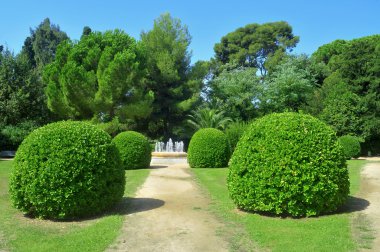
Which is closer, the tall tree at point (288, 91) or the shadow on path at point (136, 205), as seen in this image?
the shadow on path at point (136, 205)

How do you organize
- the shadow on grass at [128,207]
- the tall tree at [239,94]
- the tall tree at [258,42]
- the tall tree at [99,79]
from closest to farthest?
the shadow on grass at [128,207] → the tall tree at [99,79] → the tall tree at [239,94] → the tall tree at [258,42]

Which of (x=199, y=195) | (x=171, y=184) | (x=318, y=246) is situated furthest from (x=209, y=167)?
(x=318, y=246)

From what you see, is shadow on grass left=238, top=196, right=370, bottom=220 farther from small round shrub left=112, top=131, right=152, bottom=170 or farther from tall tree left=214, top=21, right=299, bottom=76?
tall tree left=214, top=21, right=299, bottom=76

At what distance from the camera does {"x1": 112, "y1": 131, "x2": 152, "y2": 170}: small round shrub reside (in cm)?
1886

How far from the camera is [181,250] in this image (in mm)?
6055

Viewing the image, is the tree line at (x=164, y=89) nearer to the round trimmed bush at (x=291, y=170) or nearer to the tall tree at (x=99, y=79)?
the tall tree at (x=99, y=79)

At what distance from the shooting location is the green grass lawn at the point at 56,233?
21.0 feet

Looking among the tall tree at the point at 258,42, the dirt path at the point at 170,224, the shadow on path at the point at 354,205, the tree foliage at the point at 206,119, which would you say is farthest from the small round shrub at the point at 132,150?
the tall tree at the point at 258,42

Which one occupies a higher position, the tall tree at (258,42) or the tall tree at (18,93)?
the tall tree at (258,42)

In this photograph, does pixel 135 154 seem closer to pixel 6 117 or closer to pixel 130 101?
pixel 130 101

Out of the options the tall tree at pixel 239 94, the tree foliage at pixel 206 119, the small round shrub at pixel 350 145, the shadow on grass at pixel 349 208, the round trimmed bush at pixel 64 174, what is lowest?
the shadow on grass at pixel 349 208

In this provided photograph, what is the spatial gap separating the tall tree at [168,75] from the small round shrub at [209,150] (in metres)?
17.2

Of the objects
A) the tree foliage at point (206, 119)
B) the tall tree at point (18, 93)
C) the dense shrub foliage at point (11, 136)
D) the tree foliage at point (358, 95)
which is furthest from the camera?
the tree foliage at point (206, 119)

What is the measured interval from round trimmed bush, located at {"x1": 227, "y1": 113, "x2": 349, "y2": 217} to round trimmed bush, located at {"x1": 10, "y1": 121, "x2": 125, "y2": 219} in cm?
277
